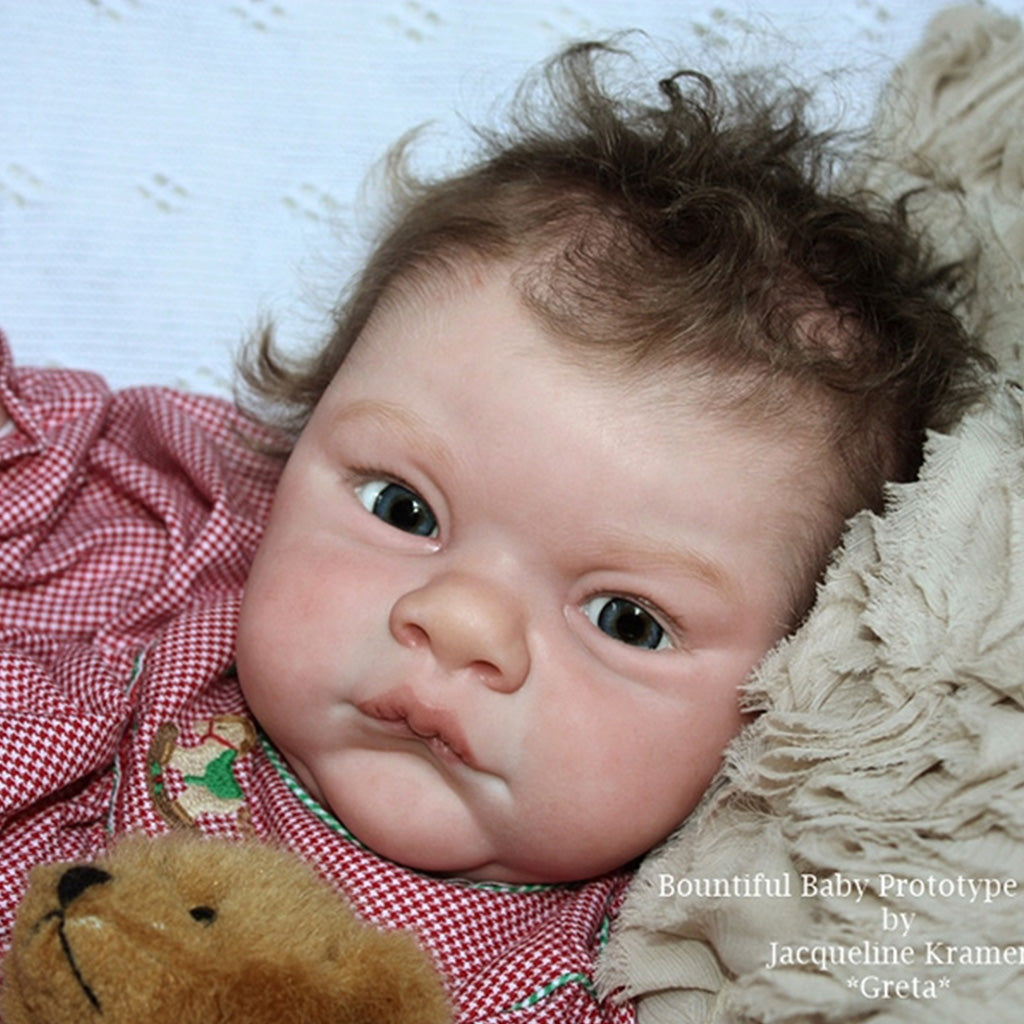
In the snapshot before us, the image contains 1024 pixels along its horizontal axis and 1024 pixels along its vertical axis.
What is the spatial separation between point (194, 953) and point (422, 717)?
38 centimetres

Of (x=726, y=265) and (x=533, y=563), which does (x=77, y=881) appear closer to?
(x=533, y=563)

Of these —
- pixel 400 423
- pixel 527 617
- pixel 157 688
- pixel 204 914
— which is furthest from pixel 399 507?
pixel 204 914

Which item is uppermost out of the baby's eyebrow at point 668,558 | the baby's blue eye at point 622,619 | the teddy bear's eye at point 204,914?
the baby's eyebrow at point 668,558

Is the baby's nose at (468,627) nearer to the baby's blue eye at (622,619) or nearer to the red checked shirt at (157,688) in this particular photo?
the baby's blue eye at (622,619)

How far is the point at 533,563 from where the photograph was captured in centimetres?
136

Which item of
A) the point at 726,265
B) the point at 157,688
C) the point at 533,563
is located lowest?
the point at 157,688

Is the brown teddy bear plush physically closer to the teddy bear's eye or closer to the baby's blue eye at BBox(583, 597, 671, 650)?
the teddy bear's eye

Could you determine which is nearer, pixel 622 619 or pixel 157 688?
pixel 622 619

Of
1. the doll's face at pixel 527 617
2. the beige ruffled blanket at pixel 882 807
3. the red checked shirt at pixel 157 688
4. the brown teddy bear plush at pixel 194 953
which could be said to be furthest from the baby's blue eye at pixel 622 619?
the brown teddy bear plush at pixel 194 953

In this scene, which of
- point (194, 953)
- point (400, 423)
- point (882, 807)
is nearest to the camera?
point (194, 953)

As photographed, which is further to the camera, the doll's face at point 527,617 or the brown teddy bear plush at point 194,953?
the doll's face at point 527,617

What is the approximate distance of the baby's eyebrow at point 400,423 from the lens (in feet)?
4.61

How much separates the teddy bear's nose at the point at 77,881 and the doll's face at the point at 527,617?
0.36m

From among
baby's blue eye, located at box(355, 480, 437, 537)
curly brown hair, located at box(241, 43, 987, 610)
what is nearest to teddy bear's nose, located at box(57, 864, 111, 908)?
baby's blue eye, located at box(355, 480, 437, 537)
